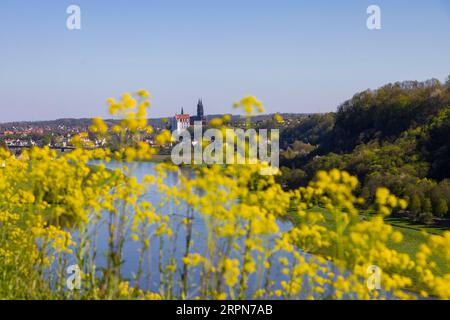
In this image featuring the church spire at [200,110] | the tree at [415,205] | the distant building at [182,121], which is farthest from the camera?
the church spire at [200,110]

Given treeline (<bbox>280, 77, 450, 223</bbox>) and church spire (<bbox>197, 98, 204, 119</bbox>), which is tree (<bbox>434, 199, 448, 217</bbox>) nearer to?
treeline (<bbox>280, 77, 450, 223</bbox>)

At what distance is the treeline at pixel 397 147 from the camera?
34.9m

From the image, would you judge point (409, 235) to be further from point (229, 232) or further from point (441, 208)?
point (229, 232)

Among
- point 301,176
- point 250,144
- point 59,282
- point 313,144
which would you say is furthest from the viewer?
point 313,144

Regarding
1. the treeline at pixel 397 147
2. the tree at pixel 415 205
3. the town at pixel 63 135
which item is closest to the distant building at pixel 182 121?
the town at pixel 63 135

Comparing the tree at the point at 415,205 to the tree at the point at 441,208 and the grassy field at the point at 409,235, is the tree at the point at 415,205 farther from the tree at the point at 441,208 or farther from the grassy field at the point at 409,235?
the tree at the point at 441,208

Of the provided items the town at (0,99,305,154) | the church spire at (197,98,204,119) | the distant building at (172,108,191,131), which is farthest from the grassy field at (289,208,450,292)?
the church spire at (197,98,204,119)

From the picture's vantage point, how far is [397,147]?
4788cm

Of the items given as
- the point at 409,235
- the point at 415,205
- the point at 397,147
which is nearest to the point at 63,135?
the point at 397,147

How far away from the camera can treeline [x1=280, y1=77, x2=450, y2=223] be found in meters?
34.9
